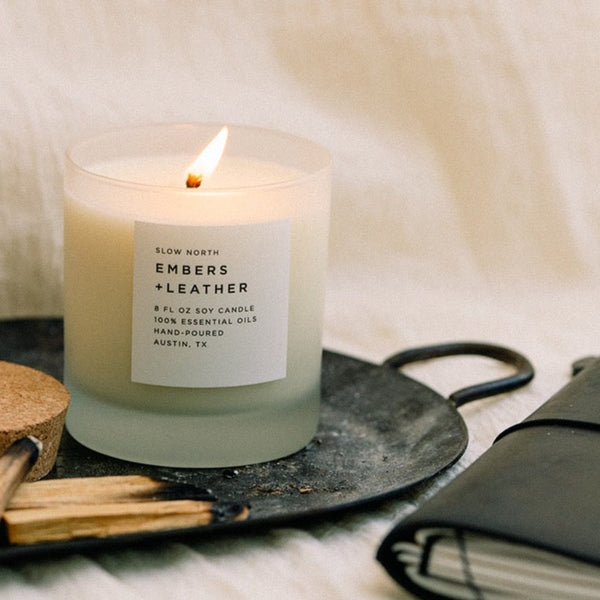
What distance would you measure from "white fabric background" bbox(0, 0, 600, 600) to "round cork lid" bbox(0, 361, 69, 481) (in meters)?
0.23

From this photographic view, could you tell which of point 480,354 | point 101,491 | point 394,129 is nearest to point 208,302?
point 101,491

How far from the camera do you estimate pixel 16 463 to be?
0.55 meters

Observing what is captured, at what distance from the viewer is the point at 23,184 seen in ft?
2.77

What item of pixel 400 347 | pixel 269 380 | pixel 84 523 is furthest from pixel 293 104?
pixel 84 523

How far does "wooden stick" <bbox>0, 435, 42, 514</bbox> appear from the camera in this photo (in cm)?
53

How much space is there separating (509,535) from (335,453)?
0.20 meters

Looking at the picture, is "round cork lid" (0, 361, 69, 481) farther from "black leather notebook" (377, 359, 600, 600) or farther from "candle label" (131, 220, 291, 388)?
"black leather notebook" (377, 359, 600, 600)

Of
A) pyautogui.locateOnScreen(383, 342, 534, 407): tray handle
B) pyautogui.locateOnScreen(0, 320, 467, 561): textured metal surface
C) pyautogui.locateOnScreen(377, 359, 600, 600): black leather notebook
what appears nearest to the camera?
pyautogui.locateOnScreen(377, 359, 600, 600): black leather notebook

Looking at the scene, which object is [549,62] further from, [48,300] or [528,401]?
[48,300]

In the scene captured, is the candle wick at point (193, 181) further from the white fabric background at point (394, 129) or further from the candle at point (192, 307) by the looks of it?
the white fabric background at point (394, 129)

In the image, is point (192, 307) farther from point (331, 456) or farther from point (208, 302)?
point (331, 456)

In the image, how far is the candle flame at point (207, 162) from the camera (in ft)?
2.09

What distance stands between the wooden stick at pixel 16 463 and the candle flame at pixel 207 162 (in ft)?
0.49

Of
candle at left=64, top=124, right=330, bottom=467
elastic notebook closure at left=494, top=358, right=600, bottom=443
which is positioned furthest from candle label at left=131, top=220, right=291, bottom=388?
elastic notebook closure at left=494, top=358, right=600, bottom=443
